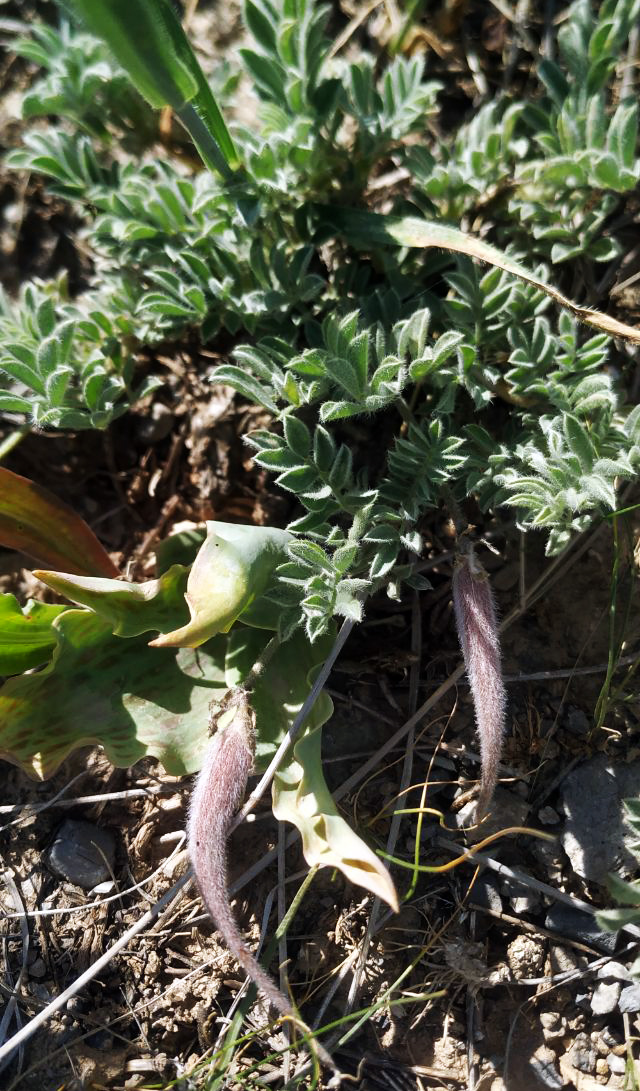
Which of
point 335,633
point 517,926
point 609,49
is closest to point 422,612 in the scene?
point 335,633

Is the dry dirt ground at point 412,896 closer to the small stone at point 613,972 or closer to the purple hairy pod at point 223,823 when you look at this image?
the small stone at point 613,972

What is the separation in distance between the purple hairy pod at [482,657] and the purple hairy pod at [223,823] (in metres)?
0.50

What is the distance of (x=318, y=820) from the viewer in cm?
184

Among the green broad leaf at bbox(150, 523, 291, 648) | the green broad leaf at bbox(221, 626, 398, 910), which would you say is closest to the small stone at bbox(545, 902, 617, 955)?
the green broad leaf at bbox(221, 626, 398, 910)

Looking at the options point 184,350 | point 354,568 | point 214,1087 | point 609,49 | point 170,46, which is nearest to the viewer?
point 170,46

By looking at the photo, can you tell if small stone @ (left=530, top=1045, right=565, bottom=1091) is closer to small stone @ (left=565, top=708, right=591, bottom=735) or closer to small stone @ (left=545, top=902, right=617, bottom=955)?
small stone @ (left=545, top=902, right=617, bottom=955)

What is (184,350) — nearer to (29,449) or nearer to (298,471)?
(29,449)

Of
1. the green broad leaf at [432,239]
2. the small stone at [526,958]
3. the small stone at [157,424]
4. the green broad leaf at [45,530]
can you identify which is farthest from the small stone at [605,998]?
the small stone at [157,424]

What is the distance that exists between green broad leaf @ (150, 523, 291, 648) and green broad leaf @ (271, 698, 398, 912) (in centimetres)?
35

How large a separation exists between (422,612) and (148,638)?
74 centimetres

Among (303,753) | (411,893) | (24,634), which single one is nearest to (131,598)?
(24,634)

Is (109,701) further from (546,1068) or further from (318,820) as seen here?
(546,1068)

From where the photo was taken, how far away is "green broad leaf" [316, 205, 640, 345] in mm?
1933

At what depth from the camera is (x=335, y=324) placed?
1.89 m
